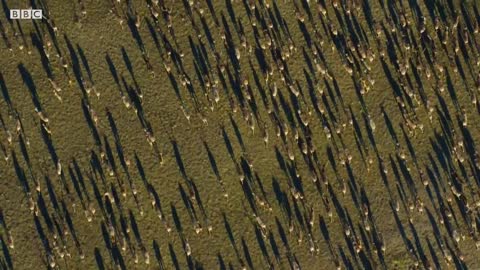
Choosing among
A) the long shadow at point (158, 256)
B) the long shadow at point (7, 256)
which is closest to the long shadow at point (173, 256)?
the long shadow at point (158, 256)

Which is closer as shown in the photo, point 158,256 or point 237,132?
point 158,256

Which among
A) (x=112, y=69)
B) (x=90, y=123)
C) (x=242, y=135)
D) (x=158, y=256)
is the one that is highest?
(x=112, y=69)

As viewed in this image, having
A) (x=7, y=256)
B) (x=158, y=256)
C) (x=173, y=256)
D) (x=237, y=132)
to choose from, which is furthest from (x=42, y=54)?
(x=173, y=256)

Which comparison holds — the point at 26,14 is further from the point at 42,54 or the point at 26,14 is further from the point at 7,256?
the point at 7,256

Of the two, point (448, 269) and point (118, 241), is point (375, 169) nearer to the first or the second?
point (448, 269)

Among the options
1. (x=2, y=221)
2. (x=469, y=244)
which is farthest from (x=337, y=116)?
(x=2, y=221)

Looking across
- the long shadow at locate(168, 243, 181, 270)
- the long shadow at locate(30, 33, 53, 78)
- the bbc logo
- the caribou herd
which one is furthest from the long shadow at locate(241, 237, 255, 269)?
the bbc logo
